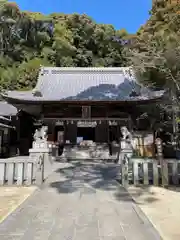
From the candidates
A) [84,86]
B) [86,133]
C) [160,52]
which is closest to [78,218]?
[160,52]

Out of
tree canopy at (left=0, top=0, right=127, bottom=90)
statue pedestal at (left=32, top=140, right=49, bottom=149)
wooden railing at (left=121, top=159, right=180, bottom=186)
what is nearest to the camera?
wooden railing at (left=121, top=159, right=180, bottom=186)

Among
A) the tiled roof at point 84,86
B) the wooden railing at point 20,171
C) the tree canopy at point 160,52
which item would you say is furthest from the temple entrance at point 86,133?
the wooden railing at point 20,171

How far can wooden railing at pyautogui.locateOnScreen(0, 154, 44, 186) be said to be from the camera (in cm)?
614

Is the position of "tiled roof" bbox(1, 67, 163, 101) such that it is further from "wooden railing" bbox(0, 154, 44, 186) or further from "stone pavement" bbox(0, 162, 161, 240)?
"stone pavement" bbox(0, 162, 161, 240)

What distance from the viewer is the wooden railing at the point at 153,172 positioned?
6004mm

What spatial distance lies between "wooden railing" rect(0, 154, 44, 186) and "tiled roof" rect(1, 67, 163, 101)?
659cm

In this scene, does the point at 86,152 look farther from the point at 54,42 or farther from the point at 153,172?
the point at 54,42

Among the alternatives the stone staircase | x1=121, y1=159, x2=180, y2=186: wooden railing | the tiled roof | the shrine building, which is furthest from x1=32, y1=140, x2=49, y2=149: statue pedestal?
x1=121, y1=159, x2=180, y2=186: wooden railing

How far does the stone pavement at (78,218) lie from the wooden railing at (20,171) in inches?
22.7

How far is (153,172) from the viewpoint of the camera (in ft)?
20.1

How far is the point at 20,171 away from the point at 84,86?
10194 mm

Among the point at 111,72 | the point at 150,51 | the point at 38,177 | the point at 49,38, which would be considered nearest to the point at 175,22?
the point at 150,51

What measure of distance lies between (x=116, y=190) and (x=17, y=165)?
101 inches

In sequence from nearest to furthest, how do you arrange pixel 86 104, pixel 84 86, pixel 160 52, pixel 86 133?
pixel 160 52
pixel 86 104
pixel 84 86
pixel 86 133
